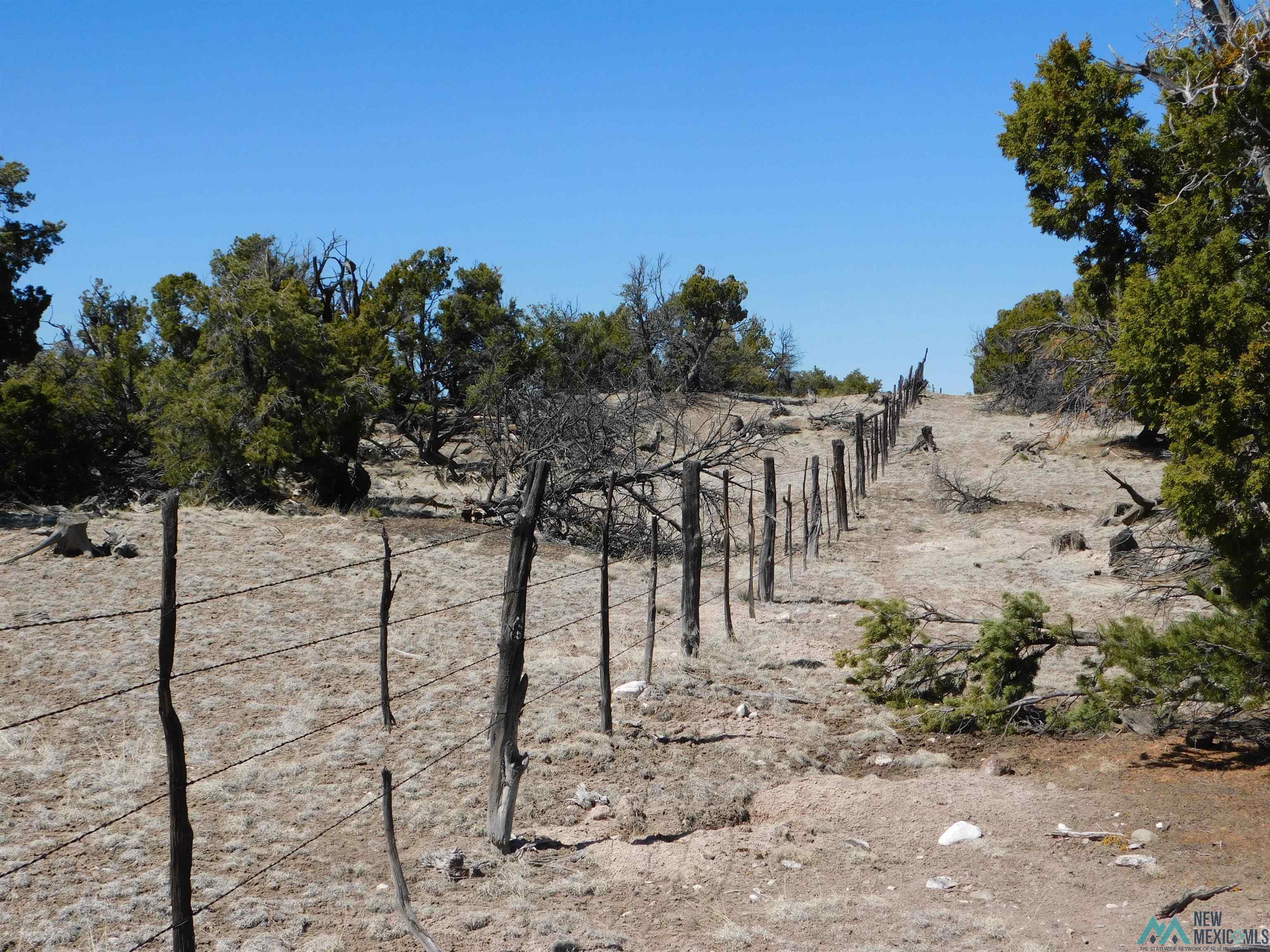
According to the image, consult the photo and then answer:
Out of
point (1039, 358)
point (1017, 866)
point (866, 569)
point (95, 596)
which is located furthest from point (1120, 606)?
point (95, 596)

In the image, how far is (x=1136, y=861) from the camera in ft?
19.1

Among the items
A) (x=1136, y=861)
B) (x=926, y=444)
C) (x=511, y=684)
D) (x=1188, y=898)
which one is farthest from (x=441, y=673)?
(x=926, y=444)

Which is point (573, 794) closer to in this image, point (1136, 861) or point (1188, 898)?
point (1136, 861)

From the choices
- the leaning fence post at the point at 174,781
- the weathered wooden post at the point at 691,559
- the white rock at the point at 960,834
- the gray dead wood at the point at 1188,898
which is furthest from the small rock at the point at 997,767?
the leaning fence post at the point at 174,781

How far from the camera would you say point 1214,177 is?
8203 mm

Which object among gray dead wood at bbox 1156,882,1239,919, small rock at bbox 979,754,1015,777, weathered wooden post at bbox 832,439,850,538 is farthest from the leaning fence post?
weathered wooden post at bbox 832,439,850,538

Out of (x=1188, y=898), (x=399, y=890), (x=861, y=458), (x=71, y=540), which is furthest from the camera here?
(x=861, y=458)

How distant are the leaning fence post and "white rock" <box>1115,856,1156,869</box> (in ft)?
16.2

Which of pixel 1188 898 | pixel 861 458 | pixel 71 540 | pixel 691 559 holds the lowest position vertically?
pixel 1188 898

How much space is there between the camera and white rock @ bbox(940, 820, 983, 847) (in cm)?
630

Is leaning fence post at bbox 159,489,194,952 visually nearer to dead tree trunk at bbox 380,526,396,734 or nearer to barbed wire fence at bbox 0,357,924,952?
barbed wire fence at bbox 0,357,924,952

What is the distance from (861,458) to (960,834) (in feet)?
61.2

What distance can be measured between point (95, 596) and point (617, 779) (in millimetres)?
8348

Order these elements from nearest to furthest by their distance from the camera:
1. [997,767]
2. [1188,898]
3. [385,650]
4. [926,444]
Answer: [1188,898]
[997,767]
[385,650]
[926,444]
